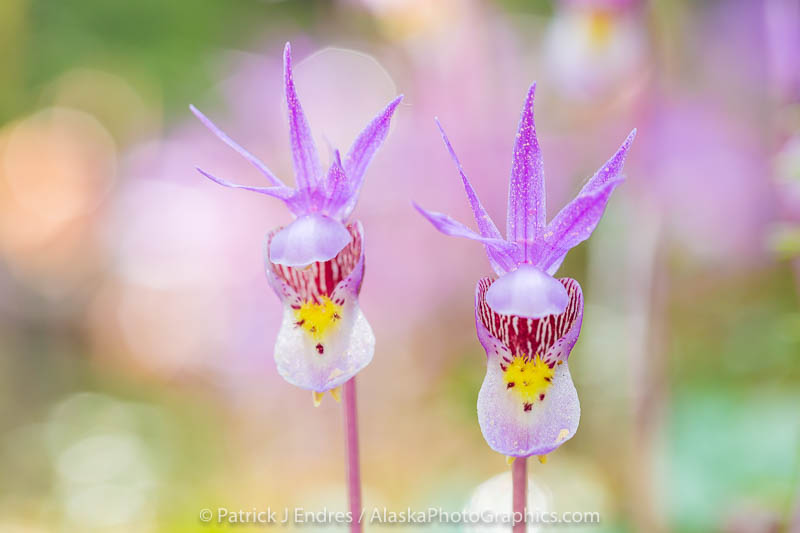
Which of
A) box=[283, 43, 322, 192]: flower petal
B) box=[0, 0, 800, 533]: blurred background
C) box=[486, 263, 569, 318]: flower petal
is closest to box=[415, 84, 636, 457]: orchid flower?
box=[486, 263, 569, 318]: flower petal

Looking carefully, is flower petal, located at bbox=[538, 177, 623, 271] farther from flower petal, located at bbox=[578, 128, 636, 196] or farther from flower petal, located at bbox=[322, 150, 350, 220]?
flower petal, located at bbox=[322, 150, 350, 220]

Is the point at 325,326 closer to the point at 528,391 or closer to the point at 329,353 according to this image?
the point at 329,353

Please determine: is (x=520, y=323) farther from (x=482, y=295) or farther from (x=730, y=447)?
(x=730, y=447)

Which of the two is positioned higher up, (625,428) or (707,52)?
(707,52)

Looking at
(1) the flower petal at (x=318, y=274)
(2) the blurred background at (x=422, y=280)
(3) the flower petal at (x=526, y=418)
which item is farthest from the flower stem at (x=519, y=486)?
(2) the blurred background at (x=422, y=280)

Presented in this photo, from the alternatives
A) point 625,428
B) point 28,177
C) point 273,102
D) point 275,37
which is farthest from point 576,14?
point 28,177
